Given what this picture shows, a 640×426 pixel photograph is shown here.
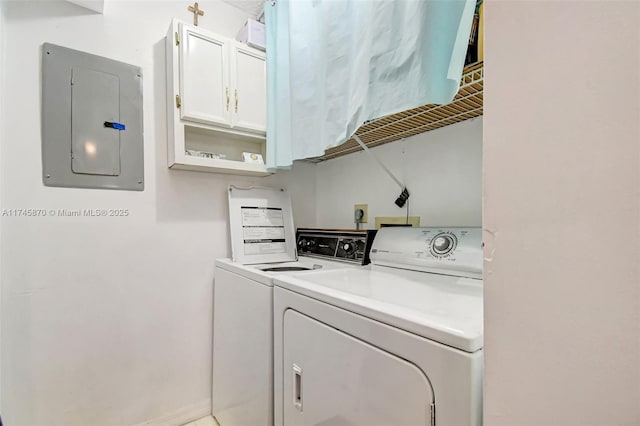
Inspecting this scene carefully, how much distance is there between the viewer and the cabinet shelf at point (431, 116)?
1.04 m

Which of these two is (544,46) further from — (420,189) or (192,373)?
(192,373)

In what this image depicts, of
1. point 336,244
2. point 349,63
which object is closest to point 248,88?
point 349,63

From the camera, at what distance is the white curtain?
937 mm

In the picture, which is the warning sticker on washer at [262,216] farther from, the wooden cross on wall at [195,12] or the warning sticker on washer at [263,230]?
the wooden cross on wall at [195,12]

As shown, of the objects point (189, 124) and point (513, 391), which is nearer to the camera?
point (513, 391)

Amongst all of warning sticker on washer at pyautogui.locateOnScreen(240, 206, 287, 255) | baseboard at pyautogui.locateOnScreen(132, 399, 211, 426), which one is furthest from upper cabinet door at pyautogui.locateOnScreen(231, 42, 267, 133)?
baseboard at pyautogui.locateOnScreen(132, 399, 211, 426)

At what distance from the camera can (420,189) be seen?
1590 mm

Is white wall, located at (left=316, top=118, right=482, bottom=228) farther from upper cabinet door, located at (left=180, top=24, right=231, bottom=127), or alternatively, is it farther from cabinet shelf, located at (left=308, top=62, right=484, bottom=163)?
upper cabinet door, located at (left=180, top=24, right=231, bottom=127)

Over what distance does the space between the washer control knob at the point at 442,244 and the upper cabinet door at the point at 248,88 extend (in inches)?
48.2

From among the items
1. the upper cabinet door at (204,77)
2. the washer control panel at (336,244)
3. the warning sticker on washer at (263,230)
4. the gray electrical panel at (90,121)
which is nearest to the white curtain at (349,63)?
the upper cabinet door at (204,77)

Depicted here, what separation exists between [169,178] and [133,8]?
3.18ft

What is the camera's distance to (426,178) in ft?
5.13

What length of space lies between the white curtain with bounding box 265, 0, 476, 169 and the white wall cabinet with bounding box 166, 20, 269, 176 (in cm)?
11

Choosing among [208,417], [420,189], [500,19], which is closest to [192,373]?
[208,417]
